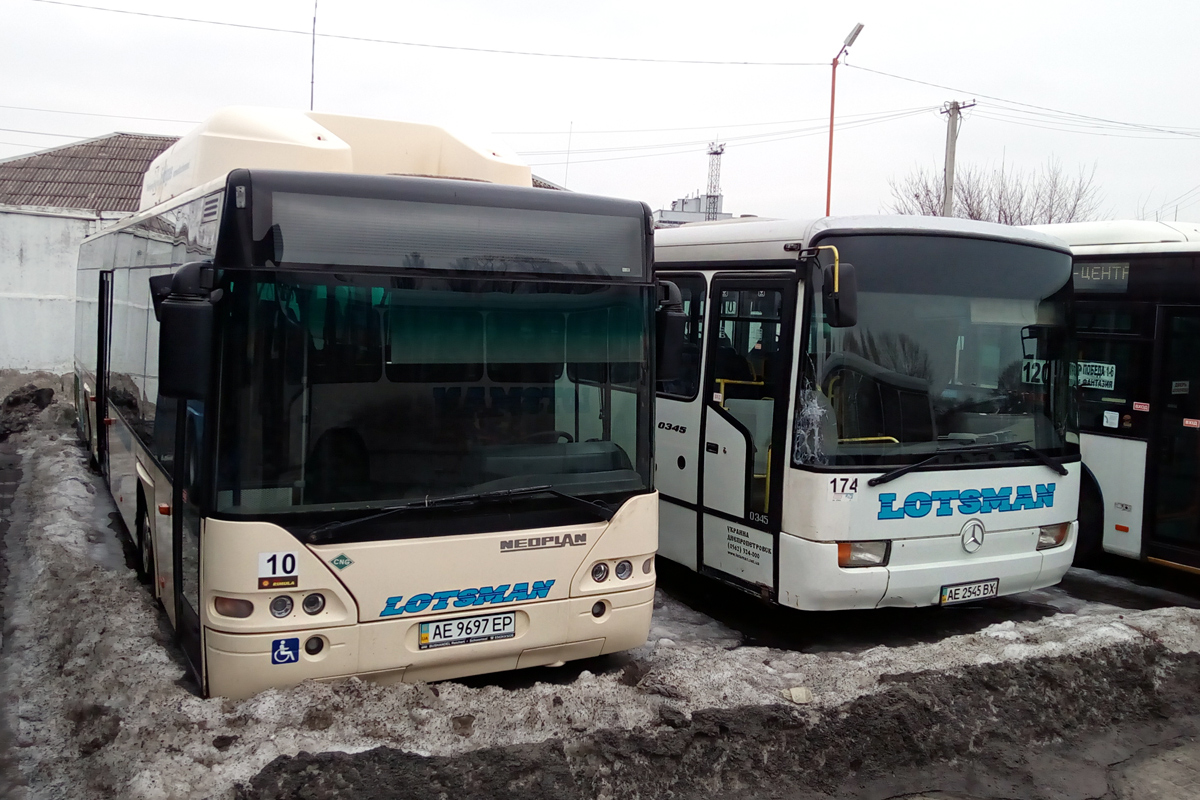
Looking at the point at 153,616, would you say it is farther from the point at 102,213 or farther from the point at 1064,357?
the point at 102,213

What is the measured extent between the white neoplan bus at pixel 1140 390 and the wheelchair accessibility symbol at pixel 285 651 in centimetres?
654

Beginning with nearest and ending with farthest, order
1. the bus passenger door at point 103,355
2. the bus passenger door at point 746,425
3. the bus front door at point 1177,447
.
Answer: the bus passenger door at point 746,425, the bus front door at point 1177,447, the bus passenger door at point 103,355

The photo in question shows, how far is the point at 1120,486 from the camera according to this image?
8570 millimetres

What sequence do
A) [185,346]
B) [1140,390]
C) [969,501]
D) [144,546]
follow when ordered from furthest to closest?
[1140,390] < [144,546] < [969,501] < [185,346]

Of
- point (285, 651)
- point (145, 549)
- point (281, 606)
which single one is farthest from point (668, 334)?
point (145, 549)

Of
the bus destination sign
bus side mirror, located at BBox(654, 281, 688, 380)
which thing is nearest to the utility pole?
the bus destination sign

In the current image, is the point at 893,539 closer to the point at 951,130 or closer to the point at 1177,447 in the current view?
the point at 1177,447

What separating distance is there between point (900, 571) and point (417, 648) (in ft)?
10.6

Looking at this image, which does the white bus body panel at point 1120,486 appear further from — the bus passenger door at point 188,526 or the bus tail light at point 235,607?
the bus passenger door at point 188,526

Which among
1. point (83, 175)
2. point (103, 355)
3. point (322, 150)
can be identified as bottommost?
point (103, 355)

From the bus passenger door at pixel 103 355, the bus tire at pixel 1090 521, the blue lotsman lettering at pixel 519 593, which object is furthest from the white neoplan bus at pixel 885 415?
the bus passenger door at pixel 103 355

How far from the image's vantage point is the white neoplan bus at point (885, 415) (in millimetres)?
6520

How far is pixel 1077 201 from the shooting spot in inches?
1244

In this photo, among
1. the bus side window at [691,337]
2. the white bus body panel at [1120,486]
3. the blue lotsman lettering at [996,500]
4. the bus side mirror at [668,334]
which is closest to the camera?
the bus side mirror at [668,334]
